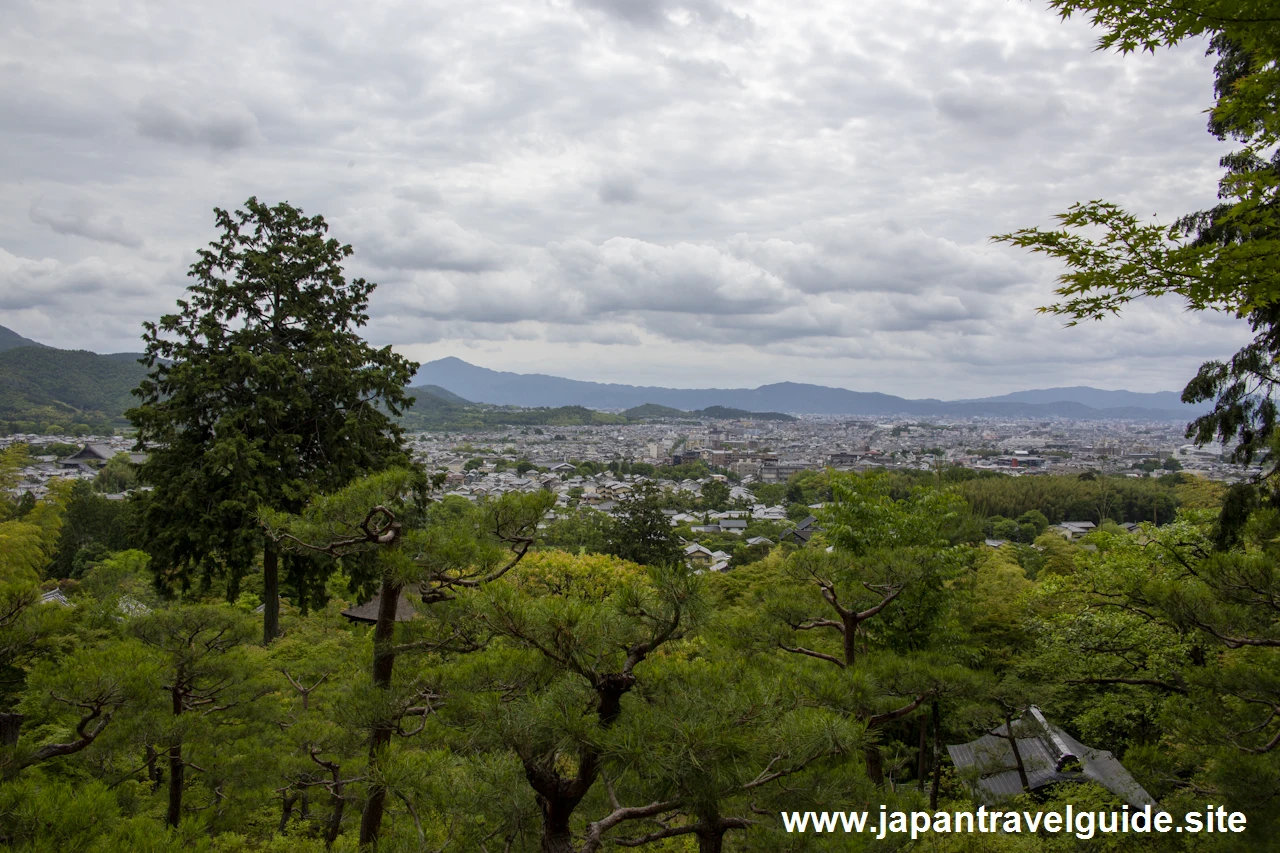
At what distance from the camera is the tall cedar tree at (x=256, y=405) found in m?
8.47

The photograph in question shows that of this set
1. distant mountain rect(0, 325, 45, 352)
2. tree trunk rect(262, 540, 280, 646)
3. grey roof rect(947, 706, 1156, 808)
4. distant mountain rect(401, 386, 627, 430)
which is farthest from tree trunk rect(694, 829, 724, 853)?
distant mountain rect(0, 325, 45, 352)

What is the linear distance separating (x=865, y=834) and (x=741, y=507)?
4988 centimetres

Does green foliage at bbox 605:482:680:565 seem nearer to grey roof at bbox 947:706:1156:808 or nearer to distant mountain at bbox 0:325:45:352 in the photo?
grey roof at bbox 947:706:1156:808

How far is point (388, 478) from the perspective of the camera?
382cm

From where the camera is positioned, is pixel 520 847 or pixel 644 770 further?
pixel 520 847

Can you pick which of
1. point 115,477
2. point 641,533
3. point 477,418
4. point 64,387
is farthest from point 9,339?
point 641,533

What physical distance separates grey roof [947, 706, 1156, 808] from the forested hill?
263ft

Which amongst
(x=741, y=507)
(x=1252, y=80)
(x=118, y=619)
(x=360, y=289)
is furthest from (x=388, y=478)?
(x=741, y=507)

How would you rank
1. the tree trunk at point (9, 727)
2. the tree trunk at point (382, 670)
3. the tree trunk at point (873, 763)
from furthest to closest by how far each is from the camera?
the tree trunk at point (873, 763) → the tree trunk at point (382, 670) → the tree trunk at point (9, 727)

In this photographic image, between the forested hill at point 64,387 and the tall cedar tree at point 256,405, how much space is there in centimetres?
7249

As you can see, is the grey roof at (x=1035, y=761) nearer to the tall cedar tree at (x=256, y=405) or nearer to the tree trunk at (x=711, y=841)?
the tree trunk at (x=711, y=841)

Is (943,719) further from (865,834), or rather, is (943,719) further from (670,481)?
(670,481)

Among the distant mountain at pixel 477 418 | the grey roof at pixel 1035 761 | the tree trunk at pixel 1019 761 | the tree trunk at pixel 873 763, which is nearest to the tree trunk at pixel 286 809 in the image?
the tree trunk at pixel 873 763

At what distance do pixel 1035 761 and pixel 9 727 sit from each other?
10.0m
